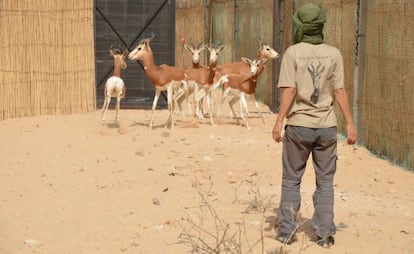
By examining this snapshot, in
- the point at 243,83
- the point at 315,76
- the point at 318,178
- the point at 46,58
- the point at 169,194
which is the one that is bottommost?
the point at 169,194

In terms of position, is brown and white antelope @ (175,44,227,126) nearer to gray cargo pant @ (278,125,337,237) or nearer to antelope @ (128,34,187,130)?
antelope @ (128,34,187,130)

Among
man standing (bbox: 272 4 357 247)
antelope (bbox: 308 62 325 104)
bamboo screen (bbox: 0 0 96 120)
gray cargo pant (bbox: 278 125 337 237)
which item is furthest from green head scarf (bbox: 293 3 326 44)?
bamboo screen (bbox: 0 0 96 120)

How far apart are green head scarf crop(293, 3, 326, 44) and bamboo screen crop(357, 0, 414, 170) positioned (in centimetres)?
330

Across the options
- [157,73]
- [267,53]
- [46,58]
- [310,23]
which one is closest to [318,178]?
[310,23]

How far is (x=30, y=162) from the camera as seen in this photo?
891 cm

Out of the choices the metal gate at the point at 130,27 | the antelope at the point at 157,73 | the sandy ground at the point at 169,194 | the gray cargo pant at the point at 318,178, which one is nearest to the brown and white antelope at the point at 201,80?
the antelope at the point at 157,73

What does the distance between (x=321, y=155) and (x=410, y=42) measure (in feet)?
11.6

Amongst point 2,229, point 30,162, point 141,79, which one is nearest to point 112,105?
point 141,79

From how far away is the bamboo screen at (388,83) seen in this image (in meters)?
8.84

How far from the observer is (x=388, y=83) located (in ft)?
30.8

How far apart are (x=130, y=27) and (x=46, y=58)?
2.05m

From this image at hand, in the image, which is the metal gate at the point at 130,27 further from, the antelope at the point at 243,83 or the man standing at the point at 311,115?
the man standing at the point at 311,115

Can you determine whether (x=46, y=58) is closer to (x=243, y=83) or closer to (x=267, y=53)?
(x=243, y=83)

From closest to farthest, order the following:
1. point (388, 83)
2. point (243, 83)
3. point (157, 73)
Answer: point (388, 83), point (157, 73), point (243, 83)
